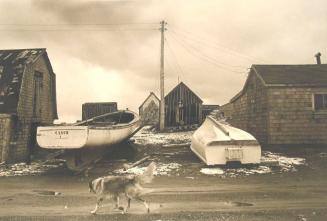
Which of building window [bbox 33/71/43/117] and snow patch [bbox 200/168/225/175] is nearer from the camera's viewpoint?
snow patch [bbox 200/168/225/175]

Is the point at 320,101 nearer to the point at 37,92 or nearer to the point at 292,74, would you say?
the point at 292,74

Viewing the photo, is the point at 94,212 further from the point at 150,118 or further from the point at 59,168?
the point at 150,118

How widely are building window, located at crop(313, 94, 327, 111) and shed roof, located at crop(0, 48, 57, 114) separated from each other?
1762 cm

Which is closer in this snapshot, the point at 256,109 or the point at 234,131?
the point at 234,131

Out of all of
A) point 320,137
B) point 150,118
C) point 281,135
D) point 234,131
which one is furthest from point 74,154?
point 150,118

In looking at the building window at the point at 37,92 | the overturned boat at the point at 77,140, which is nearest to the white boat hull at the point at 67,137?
the overturned boat at the point at 77,140

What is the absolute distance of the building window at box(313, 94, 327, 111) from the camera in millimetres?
19953

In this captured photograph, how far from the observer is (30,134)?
1939 cm

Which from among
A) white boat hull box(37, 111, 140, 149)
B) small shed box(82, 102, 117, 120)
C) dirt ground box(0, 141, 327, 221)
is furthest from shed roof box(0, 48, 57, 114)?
small shed box(82, 102, 117, 120)

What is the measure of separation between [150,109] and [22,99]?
81.4 ft

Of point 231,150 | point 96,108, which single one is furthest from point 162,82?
point 231,150

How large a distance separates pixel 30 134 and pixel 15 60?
5019mm

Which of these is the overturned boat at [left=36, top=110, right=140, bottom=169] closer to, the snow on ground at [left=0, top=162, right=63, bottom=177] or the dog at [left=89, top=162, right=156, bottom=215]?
the snow on ground at [left=0, top=162, right=63, bottom=177]

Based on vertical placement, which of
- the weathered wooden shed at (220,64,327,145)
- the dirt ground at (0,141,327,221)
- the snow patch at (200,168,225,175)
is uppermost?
the weathered wooden shed at (220,64,327,145)
